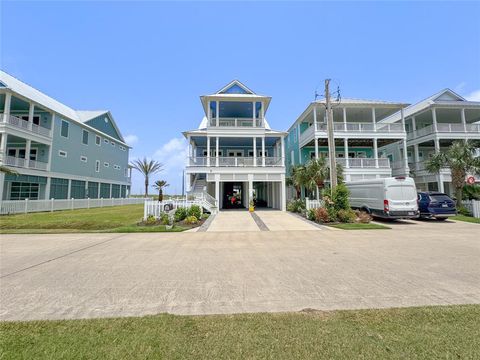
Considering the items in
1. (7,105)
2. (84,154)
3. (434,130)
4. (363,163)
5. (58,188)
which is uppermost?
(7,105)

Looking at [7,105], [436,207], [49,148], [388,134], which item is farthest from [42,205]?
[388,134]

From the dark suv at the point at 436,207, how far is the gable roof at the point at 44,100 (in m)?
32.5

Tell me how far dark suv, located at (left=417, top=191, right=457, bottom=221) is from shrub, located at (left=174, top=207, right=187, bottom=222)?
15.3 metres

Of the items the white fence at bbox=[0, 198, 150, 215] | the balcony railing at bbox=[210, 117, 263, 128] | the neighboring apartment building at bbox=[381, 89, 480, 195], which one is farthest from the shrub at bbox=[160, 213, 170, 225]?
the neighboring apartment building at bbox=[381, 89, 480, 195]

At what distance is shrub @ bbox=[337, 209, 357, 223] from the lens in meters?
12.8

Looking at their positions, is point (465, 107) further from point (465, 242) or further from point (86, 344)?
point (86, 344)

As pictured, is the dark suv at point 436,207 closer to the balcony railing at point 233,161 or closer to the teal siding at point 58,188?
the balcony railing at point 233,161

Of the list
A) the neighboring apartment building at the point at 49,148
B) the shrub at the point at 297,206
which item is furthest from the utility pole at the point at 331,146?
the neighboring apartment building at the point at 49,148

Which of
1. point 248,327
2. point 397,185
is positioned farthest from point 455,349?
point 397,185

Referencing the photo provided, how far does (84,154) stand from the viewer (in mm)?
26609

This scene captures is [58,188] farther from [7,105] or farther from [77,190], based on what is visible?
[7,105]

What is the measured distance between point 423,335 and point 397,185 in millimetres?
12625

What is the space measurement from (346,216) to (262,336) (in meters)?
11.9

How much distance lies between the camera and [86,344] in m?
2.43
